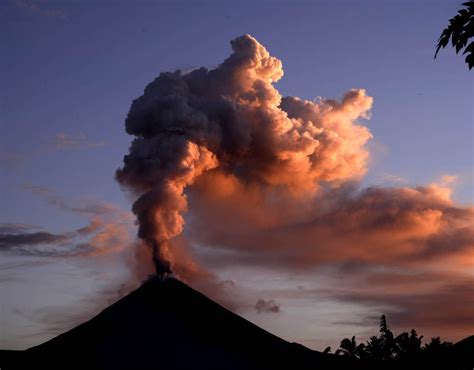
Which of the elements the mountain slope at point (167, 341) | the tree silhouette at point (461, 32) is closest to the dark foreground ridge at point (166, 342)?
the mountain slope at point (167, 341)

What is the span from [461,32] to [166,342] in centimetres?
6261

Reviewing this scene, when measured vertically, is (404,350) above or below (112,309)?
below

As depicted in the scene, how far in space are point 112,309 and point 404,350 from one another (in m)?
30.5

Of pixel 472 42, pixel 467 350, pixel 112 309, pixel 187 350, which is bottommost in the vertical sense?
pixel 467 350

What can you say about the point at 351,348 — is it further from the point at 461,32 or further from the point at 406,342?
the point at 461,32

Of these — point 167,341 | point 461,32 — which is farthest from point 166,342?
point 461,32

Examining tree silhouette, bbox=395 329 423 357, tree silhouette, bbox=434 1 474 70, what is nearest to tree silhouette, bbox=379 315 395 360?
tree silhouette, bbox=395 329 423 357

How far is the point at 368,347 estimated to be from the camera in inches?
2495

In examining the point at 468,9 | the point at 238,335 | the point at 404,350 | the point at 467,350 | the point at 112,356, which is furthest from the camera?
the point at 238,335

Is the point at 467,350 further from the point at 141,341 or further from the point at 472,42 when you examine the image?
the point at 141,341

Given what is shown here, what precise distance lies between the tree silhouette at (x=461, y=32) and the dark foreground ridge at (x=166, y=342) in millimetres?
51074

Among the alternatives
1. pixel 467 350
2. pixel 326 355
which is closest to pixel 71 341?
pixel 326 355

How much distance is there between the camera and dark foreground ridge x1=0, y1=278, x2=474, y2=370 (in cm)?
6359

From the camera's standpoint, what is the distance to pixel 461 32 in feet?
30.1
